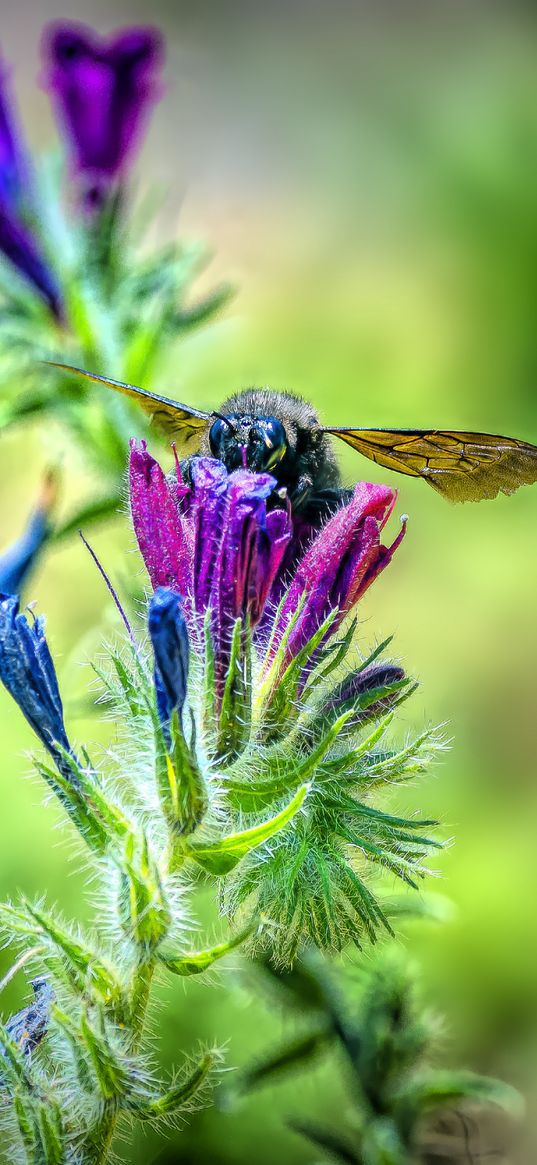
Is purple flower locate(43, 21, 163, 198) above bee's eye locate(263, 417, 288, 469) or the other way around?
above

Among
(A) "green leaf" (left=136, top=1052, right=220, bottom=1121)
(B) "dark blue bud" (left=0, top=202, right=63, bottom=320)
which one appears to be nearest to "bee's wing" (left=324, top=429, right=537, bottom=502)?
(A) "green leaf" (left=136, top=1052, right=220, bottom=1121)

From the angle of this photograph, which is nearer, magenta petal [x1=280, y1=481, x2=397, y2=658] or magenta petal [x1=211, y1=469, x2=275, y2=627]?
magenta petal [x1=211, y1=469, x2=275, y2=627]

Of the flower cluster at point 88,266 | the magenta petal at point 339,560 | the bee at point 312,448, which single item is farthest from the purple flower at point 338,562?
the flower cluster at point 88,266

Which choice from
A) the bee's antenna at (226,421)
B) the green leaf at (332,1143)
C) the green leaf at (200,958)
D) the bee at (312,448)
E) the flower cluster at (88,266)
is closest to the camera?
the green leaf at (200,958)

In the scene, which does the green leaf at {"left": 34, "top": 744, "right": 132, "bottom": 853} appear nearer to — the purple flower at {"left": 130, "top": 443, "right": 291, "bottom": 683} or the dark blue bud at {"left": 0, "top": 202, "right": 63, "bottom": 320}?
the purple flower at {"left": 130, "top": 443, "right": 291, "bottom": 683}

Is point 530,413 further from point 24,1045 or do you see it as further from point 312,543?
point 24,1045

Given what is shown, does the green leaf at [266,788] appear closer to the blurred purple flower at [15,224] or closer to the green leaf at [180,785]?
the green leaf at [180,785]
